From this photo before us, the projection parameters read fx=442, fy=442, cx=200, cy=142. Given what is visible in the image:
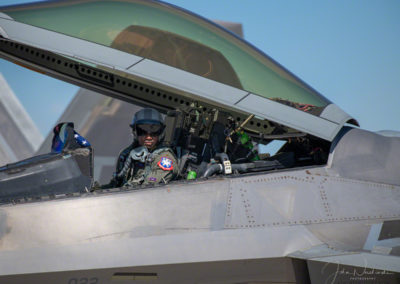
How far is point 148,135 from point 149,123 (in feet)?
0.38

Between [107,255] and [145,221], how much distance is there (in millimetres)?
334

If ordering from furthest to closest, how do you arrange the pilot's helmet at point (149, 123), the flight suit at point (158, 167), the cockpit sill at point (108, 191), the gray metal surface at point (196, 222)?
the pilot's helmet at point (149, 123) < the flight suit at point (158, 167) < the cockpit sill at point (108, 191) < the gray metal surface at point (196, 222)

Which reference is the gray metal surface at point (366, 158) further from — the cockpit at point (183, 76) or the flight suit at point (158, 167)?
the flight suit at point (158, 167)

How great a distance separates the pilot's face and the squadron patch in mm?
497

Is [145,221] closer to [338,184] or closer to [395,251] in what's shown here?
[338,184]

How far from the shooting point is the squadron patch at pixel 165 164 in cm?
379

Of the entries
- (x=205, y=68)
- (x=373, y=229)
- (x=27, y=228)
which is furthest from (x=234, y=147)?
(x=27, y=228)

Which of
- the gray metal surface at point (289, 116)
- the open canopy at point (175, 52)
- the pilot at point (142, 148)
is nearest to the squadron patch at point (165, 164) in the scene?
the pilot at point (142, 148)

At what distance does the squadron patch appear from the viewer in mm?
3791

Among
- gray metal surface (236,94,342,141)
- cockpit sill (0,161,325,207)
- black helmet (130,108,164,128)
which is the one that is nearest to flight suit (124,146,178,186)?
black helmet (130,108,164,128)

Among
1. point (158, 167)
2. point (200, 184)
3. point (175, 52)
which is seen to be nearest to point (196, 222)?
point (200, 184)

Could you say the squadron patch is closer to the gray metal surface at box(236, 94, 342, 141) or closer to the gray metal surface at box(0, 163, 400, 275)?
the gray metal surface at box(0, 163, 400, 275)

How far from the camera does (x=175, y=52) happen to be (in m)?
3.80

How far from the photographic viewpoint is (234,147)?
14.3ft
